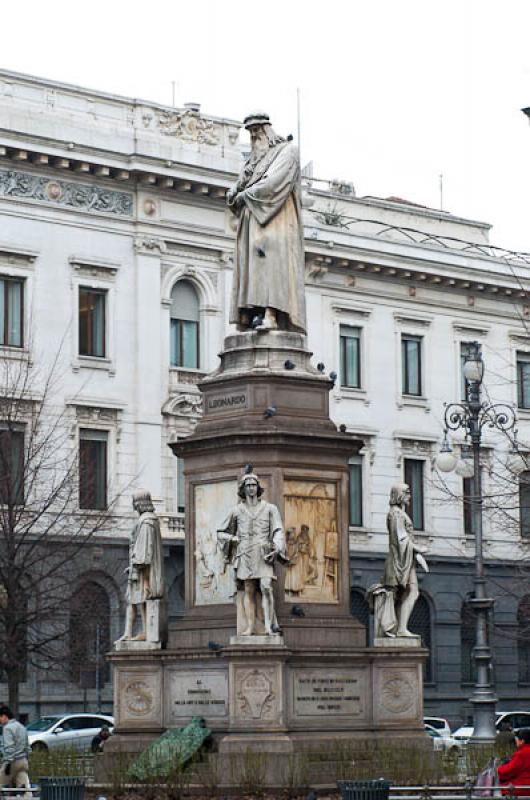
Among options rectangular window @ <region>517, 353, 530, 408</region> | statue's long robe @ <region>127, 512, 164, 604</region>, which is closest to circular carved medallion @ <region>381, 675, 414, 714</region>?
statue's long robe @ <region>127, 512, 164, 604</region>

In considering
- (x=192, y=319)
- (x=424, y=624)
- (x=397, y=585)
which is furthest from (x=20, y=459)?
(x=397, y=585)

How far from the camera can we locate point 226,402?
25.3 meters

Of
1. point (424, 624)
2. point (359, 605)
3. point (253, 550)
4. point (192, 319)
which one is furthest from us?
point (424, 624)

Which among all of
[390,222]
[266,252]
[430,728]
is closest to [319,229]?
[390,222]

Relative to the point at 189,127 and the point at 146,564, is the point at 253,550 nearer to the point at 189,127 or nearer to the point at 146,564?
the point at 146,564

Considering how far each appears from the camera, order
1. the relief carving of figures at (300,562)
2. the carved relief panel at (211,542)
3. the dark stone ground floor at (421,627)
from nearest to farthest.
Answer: the relief carving of figures at (300,562)
the carved relief panel at (211,542)
the dark stone ground floor at (421,627)

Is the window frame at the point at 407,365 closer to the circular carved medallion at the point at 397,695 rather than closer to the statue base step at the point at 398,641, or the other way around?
the statue base step at the point at 398,641

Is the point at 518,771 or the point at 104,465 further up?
the point at 104,465

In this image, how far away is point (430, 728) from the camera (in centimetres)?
4741

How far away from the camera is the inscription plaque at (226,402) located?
2502 centimetres

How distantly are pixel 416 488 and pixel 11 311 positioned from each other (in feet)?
50.8

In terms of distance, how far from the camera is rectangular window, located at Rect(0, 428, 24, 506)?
43844 mm

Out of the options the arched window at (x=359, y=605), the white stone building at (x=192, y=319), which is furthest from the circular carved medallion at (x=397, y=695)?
the arched window at (x=359, y=605)

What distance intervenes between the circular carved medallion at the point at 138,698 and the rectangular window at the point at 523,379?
1631 inches
